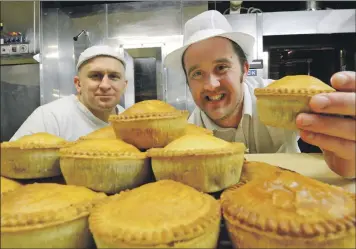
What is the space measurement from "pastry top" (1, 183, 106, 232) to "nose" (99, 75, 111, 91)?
0.30 m

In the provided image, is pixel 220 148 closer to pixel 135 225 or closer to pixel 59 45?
pixel 135 225

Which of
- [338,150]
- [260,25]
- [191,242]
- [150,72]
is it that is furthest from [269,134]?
[260,25]

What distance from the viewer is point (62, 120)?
2.73 feet

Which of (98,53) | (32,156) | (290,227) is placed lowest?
(290,227)

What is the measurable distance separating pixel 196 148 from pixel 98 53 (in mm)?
471

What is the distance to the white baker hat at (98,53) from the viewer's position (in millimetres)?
927

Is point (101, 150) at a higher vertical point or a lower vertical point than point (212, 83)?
lower

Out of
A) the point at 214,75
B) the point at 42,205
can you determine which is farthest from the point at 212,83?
the point at 42,205

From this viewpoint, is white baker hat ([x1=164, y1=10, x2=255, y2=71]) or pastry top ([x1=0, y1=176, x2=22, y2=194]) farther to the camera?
white baker hat ([x1=164, y1=10, x2=255, y2=71])

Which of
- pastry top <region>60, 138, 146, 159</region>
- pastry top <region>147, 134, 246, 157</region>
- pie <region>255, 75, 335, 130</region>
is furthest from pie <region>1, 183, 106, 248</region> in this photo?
pie <region>255, 75, 335, 130</region>

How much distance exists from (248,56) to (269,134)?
21.9 inches

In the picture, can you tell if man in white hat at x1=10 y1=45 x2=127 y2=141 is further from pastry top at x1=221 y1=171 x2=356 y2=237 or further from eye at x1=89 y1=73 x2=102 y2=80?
pastry top at x1=221 y1=171 x2=356 y2=237

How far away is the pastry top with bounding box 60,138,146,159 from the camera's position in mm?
885

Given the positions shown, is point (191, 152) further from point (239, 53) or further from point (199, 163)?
point (239, 53)
